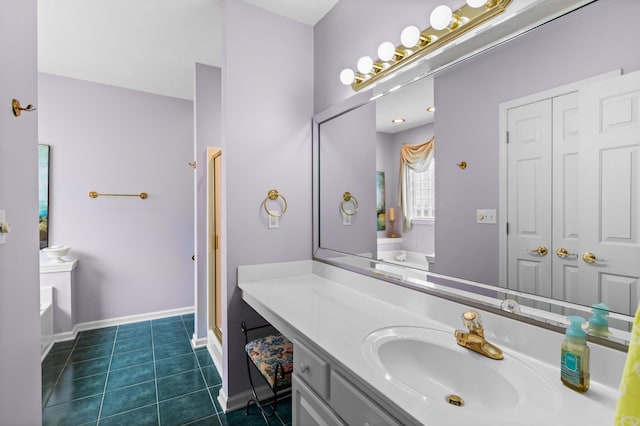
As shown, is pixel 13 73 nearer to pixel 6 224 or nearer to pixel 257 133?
pixel 6 224

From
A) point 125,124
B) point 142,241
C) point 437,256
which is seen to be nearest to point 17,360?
point 437,256

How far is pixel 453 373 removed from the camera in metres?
1.02

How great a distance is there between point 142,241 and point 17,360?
2457mm

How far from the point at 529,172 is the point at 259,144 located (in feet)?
4.82

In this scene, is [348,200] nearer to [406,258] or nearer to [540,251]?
Answer: [406,258]

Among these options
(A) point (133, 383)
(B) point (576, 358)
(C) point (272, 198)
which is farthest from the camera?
(A) point (133, 383)

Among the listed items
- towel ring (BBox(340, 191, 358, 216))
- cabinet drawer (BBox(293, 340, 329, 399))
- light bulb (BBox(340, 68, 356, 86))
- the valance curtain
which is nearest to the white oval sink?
cabinet drawer (BBox(293, 340, 329, 399))

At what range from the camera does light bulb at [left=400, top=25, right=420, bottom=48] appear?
1.30 m

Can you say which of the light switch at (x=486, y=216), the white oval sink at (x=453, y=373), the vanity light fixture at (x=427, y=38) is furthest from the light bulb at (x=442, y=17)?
the white oval sink at (x=453, y=373)

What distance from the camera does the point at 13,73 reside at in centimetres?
111

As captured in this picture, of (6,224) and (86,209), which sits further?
(86,209)

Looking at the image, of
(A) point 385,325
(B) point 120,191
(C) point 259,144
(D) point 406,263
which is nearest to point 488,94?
(D) point 406,263

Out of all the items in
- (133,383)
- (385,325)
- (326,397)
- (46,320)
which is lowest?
(133,383)

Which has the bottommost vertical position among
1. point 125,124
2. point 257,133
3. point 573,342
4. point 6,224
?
point 573,342
